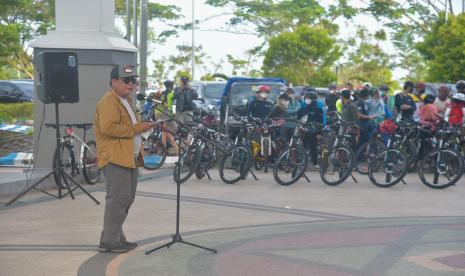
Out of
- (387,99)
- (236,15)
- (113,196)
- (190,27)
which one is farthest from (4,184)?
(190,27)

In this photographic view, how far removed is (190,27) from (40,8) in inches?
713

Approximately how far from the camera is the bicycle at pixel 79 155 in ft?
46.6

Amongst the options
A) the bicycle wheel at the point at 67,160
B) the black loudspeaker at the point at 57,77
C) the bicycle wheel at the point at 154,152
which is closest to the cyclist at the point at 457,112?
the bicycle wheel at the point at 154,152

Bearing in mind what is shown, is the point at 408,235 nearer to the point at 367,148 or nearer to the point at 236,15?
the point at 367,148

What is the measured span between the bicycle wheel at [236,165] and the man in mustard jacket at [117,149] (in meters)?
6.64

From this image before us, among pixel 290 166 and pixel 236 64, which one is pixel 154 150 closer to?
pixel 290 166

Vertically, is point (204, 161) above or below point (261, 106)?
below

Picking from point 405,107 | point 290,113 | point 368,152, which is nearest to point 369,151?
point 368,152

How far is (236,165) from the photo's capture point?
15.8 metres

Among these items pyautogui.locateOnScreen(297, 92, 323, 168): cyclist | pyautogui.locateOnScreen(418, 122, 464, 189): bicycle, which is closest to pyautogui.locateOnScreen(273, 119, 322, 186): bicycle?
pyautogui.locateOnScreen(418, 122, 464, 189): bicycle

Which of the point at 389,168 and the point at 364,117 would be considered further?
the point at 364,117

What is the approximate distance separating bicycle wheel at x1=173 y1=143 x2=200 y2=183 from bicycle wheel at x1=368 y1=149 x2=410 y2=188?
3024 mm

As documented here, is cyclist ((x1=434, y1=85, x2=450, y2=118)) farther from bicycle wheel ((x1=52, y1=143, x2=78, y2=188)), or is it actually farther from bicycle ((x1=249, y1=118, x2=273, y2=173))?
bicycle wheel ((x1=52, y1=143, x2=78, y2=188))

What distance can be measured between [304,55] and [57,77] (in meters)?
39.4
